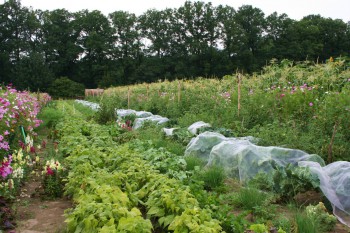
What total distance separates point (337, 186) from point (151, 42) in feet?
173

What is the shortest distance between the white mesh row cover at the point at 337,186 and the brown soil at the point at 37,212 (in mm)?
3098

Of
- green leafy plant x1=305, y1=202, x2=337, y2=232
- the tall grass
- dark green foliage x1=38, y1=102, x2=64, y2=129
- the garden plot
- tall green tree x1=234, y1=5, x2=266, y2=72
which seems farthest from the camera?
tall green tree x1=234, y1=5, x2=266, y2=72

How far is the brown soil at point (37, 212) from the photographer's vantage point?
3766 millimetres

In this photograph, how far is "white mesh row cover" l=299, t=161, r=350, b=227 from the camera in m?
4.02

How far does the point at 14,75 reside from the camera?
1752 inches

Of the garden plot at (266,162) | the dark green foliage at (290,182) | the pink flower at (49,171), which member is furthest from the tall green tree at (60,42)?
the dark green foliage at (290,182)

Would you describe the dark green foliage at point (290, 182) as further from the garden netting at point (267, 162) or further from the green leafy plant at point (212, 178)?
the green leafy plant at point (212, 178)

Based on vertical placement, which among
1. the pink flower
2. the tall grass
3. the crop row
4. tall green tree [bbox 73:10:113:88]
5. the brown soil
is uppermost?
tall green tree [bbox 73:10:113:88]

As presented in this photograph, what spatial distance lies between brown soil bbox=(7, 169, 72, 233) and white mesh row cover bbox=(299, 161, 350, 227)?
Result: 122 inches

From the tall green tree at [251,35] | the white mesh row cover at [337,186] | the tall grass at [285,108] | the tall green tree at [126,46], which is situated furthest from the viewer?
the tall green tree at [126,46]

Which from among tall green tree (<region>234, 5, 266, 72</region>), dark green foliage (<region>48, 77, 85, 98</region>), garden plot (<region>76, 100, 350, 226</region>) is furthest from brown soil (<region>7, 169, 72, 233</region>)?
tall green tree (<region>234, 5, 266, 72</region>)

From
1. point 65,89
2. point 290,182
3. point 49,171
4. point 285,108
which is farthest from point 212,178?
point 65,89

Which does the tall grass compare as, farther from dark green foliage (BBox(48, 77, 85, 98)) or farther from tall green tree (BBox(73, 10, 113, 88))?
tall green tree (BBox(73, 10, 113, 88))

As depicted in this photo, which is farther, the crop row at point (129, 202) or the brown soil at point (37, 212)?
the brown soil at point (37, 212)
